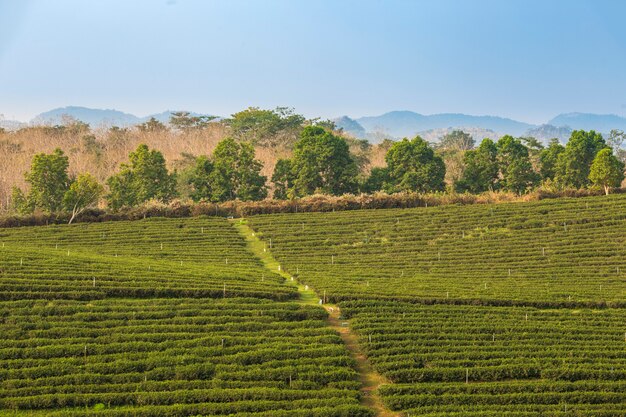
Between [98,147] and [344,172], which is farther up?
[98,147]

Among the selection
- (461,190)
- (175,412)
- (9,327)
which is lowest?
(175,412)

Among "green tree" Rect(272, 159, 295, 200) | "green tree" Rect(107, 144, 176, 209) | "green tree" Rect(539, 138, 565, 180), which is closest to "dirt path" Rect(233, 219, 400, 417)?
"green tree" Rect(107, 144, 176, 209)

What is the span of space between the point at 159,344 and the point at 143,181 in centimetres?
4065

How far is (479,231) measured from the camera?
172ft

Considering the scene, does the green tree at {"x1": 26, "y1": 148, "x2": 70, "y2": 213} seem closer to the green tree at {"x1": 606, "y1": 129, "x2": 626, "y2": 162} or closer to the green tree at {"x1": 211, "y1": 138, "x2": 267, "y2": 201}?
the green tree at {"x1": 211, "y1": 138, "x2": 267, "y2": 201}

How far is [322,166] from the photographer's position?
71.8 metres

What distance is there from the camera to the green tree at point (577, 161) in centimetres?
7075

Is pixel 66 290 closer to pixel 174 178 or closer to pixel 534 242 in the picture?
pixel 534 242

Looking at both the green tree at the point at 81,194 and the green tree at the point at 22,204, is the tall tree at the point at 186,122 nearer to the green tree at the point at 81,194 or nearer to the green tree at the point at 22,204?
the green tree at the point at 22,204

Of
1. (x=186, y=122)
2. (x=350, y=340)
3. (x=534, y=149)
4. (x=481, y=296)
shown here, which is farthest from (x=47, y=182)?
(x=186, y=122)

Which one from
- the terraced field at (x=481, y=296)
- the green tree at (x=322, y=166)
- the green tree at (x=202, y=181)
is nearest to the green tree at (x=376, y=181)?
the green tree at (x=322, y=166)

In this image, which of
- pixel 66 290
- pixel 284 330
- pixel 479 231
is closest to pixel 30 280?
pixel 66 290

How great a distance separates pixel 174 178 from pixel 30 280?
35656 mm

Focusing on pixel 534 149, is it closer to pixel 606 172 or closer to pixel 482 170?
pixel 482 170
